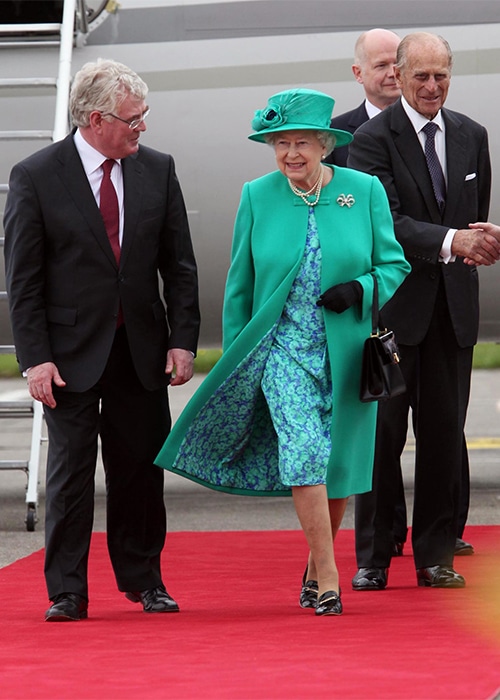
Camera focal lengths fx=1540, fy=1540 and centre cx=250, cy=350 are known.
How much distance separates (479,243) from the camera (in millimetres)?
5078

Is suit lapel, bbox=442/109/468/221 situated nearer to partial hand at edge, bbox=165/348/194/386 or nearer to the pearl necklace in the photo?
the pearl necklace

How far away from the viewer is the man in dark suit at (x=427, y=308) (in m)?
5.27

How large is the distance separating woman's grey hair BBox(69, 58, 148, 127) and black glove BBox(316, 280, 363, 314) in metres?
0.84

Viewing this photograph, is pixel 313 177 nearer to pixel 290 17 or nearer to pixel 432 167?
pixel 432 167

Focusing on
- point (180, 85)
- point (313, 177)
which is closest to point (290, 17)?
point (180, 85)

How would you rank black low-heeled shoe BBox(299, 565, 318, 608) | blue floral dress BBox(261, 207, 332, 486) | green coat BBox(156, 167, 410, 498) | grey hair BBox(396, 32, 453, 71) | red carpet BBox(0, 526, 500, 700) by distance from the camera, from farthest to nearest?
grey hair BBox(396, 32, 453, 71)
black low-heeled shoe BBox(299, 565, 318, 608)
green coat BBox(156, 167, 410, 498)
blue floral dress BBox(261, 207, 332, 486)
red carpet BBox(0, 526, 500, 700)

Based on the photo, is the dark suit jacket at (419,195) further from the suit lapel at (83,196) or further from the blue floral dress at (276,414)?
the suit lapel at (83,196)

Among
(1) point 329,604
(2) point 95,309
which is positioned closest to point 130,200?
(2) point 95,309

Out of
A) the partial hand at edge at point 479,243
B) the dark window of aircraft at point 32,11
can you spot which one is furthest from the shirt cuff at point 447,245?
the dark window of aircraft at point 32,11

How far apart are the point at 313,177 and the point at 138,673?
174 centimetres

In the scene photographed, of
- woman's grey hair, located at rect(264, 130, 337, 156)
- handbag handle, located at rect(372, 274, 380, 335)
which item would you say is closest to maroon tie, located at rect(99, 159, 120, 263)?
woman's grey hair, located at rect(264, 130, 337, 156)

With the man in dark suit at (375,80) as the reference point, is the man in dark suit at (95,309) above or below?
below

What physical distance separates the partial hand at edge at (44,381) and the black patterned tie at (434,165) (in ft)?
4.90

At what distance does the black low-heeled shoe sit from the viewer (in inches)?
193
